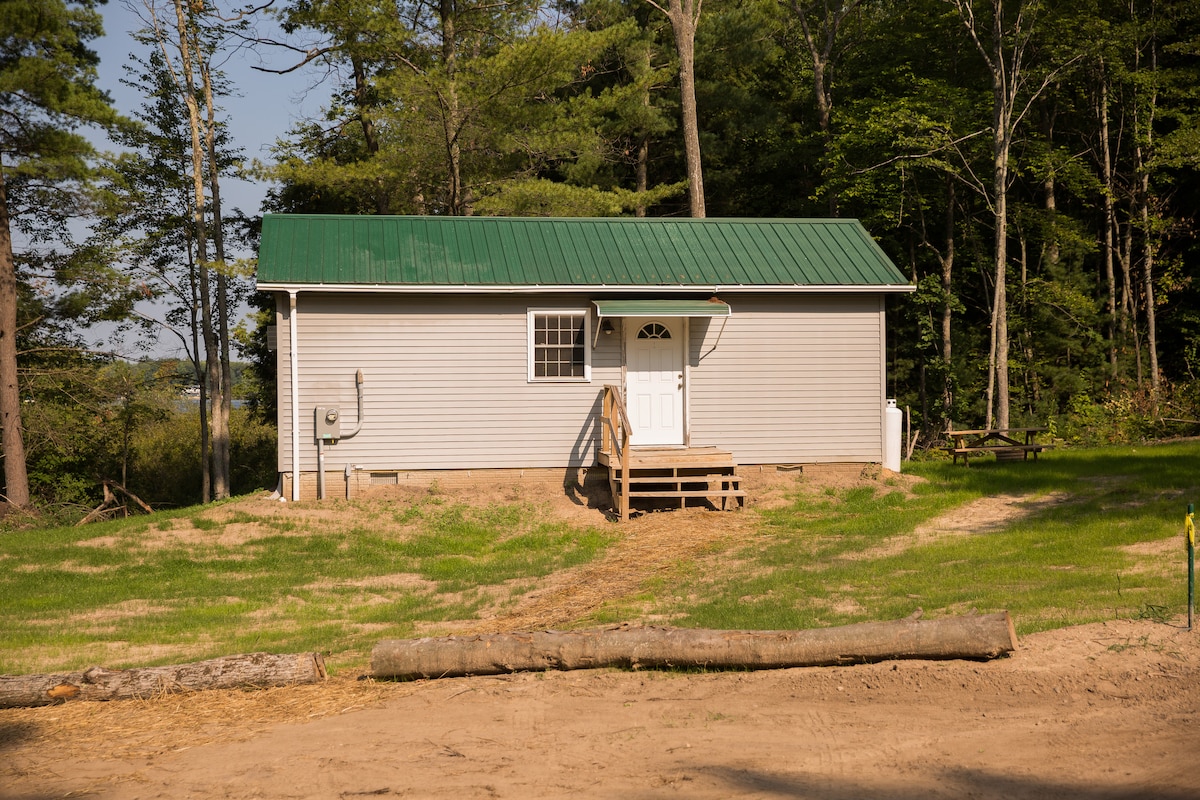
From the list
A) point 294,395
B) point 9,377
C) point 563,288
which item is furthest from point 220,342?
point 563,288

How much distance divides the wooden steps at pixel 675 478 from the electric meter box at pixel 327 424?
390cm

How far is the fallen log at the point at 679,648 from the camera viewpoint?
6832mm

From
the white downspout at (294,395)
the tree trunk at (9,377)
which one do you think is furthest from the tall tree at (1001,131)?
the tree trunk at (9,377)

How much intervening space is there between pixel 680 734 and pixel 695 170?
17.4 m

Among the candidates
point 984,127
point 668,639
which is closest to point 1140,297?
point 984,127

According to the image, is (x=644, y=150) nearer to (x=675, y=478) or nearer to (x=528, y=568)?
(x=675, y=478)

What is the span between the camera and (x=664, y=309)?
14781mm

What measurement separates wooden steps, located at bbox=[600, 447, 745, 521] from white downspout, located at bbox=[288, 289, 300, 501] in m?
4.43

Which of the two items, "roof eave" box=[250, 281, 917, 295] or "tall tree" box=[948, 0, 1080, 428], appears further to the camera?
"tall tree" box=[948, 0, 1080, 428]

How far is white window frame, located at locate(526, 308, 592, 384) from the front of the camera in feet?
50.5

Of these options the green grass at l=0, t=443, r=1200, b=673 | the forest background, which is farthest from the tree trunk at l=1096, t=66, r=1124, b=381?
the green grass at l=0, t=443, r=1200, b=673

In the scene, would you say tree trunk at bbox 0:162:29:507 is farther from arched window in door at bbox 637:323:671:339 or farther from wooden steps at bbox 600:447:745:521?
arched window in door at bbox 637:323:671:339

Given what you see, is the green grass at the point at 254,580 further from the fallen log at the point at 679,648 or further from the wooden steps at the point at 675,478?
the fallen log at the point at 679,648

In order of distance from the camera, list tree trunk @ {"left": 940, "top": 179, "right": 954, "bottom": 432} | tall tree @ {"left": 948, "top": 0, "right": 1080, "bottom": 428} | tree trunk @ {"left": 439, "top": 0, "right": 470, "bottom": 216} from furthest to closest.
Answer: tree trunk @ {"left": 940, "top": 179, "right": 954, "bottom": 432} < tree trunk @ {"left": 439, "top": 0, "right": 470, "bottom": 216} < tall tree @ {"left": 948, "top": 0, "right": 1080, "bottom": 428}
